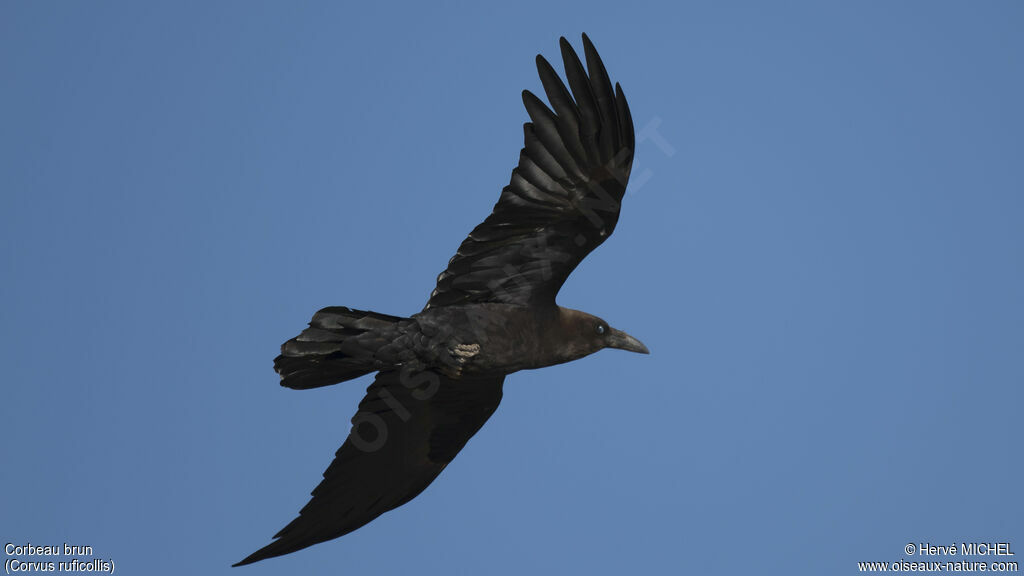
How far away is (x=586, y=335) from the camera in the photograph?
9.81m

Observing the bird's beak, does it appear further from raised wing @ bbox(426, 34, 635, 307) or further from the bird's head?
raised wing @ bbox(426, 34, 635, 307)

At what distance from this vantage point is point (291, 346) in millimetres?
9125

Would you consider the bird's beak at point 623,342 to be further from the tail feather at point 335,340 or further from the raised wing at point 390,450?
the tail feather at point 335,340

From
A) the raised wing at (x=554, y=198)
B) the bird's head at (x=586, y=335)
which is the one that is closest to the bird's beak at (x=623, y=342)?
the bird's head at (x=586, y=335)

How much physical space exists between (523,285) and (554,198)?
0.82m

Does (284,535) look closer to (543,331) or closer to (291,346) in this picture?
(291,346)

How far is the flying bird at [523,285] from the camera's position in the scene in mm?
8680

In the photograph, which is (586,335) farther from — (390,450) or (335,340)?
(390,450)

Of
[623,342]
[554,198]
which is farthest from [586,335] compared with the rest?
[554,198]

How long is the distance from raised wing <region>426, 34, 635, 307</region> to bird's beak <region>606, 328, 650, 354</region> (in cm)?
84

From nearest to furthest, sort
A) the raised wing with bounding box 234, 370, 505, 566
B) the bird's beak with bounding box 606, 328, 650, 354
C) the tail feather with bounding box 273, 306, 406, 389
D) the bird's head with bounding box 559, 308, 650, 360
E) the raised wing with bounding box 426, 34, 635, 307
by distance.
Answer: the raised wing with bounding box 426, 34, 635, 307, the tail feather with bounding box 273, 306, 406, 389, the bird's head with bounding box 559, 308, 650, 360, the bird's beak with bounding box 606, 328, 650, 354, the raised wing with bounding box 234, 370, 505, 566

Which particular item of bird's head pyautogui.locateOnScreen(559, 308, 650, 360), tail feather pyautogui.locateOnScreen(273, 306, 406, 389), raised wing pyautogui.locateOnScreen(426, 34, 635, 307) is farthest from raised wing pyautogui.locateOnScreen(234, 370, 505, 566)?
raised wing pyautogui.locateOnScreen(426, 34, 635, 307)

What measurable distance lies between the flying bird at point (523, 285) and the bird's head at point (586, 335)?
12 millimetres

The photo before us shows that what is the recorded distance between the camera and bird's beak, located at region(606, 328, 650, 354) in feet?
33.1
